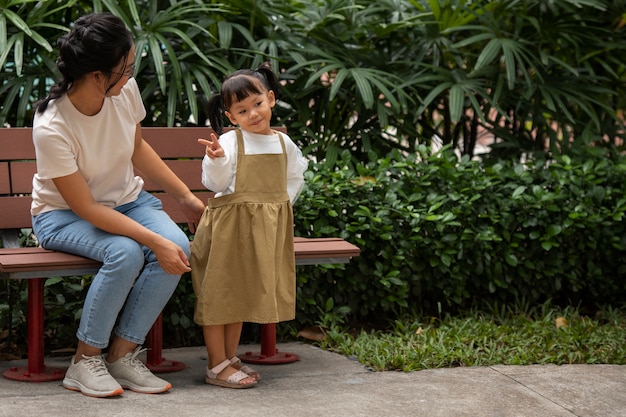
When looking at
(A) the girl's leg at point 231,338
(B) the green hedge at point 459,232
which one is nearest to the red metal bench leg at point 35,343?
(A) the girl's leg at point 231,338

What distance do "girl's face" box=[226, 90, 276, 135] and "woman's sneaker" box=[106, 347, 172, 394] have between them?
0.88 m

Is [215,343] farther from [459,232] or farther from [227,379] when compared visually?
[459,232]

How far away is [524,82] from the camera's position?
17.0 feet

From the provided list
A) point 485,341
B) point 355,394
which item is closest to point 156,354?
point 355,394

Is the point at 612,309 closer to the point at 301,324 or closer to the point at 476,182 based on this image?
the point at 476,182

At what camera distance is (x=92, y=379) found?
123 inches

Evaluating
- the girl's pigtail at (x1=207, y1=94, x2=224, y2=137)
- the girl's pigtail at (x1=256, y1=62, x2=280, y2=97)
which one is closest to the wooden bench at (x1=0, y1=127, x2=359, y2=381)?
the girl's pigtail at (x1=207, y1=94, x2=224, y2=137)

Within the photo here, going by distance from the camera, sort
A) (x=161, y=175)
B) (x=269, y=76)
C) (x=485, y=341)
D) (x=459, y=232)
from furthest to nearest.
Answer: (x=459, y=232), (x=485, y=341), (x=161, y=175), (x=269, y=76)

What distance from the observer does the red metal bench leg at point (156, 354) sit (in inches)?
139

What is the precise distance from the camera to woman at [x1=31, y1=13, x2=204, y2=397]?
308cm

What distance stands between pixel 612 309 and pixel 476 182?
1055mm

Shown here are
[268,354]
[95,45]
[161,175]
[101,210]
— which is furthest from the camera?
[268,354]

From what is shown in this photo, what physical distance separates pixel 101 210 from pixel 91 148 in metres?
0.23

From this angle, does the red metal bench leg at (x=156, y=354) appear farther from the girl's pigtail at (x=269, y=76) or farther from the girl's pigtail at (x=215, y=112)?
the girl's pigtail at (x=269, y=76)
